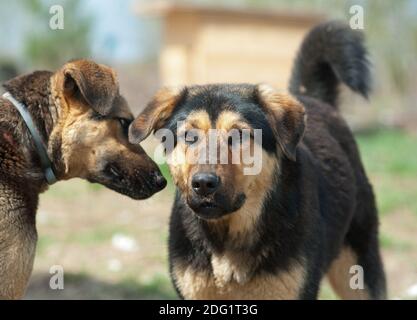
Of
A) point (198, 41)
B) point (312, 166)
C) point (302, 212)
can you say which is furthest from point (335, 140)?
point (198, 41)

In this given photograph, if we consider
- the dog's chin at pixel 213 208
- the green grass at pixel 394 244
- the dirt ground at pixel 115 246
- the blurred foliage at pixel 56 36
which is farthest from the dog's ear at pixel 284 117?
the blurred foliage at pixel 56 36

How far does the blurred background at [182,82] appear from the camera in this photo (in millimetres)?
7758

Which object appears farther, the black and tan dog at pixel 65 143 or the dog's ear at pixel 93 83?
the dog's ear at pixel 93 83

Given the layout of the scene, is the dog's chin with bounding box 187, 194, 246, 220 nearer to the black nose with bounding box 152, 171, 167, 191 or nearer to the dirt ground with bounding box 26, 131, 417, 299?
the black nose with bounding box 152, 171, 167, 191

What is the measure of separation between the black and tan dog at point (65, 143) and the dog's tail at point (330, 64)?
1.96m

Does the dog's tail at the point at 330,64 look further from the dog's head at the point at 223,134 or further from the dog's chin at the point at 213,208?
the dog's chin at the point at 213,208

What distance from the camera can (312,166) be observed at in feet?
16.6

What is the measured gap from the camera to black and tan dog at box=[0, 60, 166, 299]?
4.55 m

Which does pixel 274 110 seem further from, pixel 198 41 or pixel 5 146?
pixel 198 41

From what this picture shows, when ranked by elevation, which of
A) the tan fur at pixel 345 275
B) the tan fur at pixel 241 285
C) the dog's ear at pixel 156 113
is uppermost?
the dog's ear at pixel 156 113

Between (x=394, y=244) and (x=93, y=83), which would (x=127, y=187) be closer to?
(x=93, y=83)

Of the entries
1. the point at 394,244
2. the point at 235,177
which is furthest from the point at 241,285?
the point at 394,244

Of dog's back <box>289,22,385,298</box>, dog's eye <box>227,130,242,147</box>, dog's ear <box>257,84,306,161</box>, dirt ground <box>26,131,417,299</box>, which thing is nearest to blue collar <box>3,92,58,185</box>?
dog's eye <box>227,130,242,147</box>

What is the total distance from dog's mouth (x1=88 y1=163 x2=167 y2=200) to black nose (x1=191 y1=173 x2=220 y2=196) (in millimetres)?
810
